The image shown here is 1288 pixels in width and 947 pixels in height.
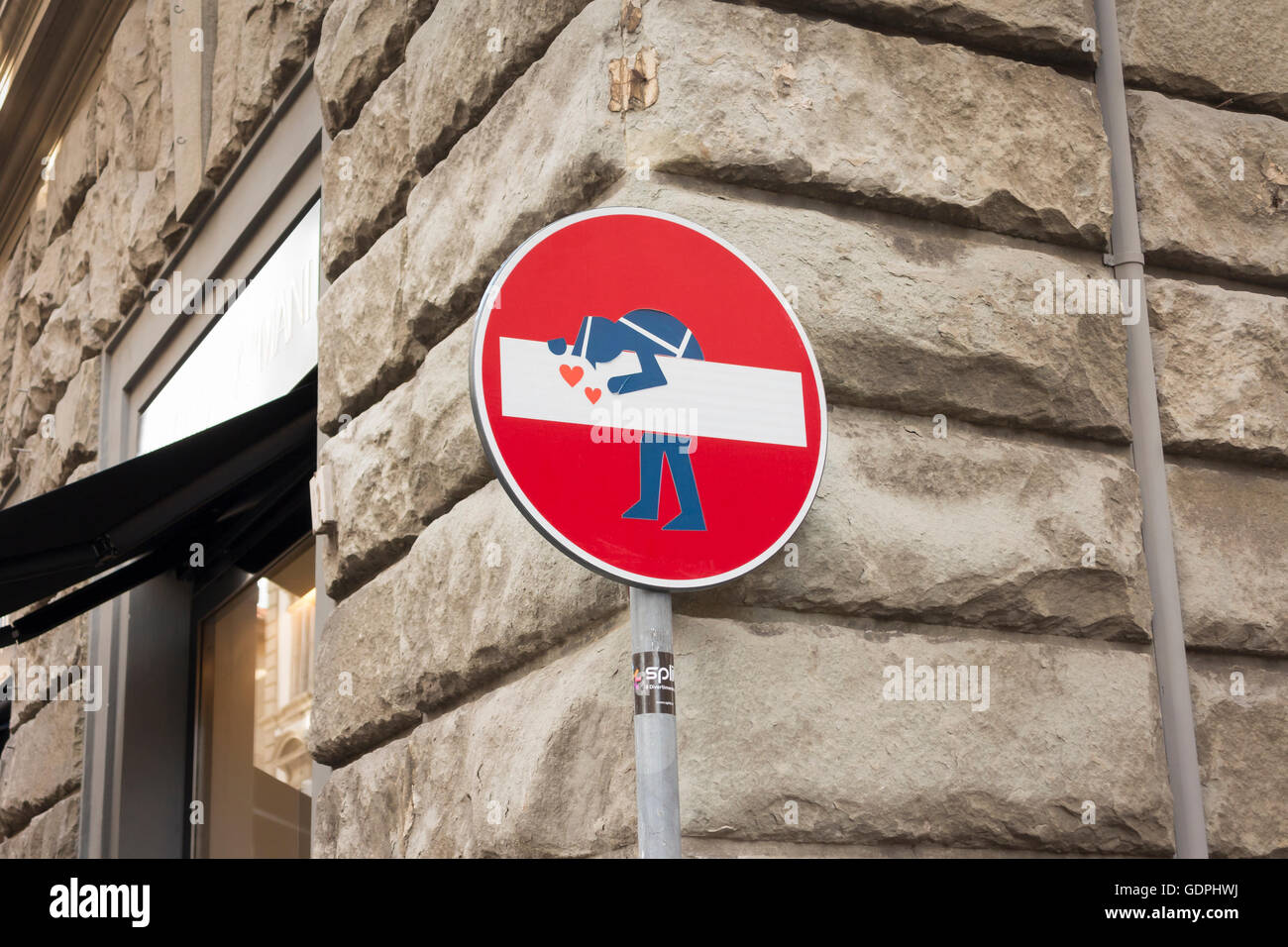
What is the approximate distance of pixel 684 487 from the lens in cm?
209

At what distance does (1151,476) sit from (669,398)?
1.29m

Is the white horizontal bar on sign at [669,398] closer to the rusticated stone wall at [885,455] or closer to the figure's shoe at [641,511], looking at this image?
the figure's shoe at [641,511]

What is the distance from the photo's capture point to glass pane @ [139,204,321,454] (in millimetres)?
4297

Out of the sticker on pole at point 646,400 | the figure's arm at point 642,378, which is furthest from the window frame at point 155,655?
the figure's arm at point 642,378

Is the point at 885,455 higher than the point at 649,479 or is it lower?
higher

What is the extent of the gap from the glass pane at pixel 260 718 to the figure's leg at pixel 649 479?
7.90 ft

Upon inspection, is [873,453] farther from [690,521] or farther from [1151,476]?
[690,521]

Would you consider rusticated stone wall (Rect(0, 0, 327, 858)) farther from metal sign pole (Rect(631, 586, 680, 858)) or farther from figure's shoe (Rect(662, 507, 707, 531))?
metal sign pole (Rect(631, 586, 680, 858))

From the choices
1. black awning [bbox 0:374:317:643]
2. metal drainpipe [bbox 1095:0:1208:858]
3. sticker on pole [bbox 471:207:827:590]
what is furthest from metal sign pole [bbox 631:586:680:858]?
black awning [bbox 0:374:317:643]

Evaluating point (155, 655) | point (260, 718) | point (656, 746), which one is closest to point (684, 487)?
point (656, 746)

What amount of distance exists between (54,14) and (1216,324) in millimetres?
5247

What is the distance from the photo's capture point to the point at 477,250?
308 cm
